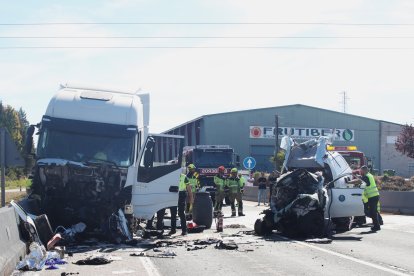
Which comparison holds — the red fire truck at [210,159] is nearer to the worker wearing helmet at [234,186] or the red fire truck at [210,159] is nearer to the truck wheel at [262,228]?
the worker wearing helmet at [234,186]

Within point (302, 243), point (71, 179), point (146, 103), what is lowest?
point (302, 243)

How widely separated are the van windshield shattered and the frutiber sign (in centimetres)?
5202

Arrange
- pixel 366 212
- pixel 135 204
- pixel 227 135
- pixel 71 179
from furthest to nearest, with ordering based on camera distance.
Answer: pixel 227 135, pixel 366 212, pixel 135 204, pixel 71 179

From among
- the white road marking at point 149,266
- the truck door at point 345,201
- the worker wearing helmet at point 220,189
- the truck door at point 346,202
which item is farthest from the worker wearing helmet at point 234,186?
the white road marking at point 149,266

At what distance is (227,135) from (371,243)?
51.3 m

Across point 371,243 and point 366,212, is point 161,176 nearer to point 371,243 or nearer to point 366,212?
point 371,243

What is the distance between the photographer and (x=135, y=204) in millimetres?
15203

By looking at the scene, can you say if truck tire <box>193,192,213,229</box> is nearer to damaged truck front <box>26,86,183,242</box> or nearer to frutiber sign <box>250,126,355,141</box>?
damaged truck front <box>26,86,183,242</box>

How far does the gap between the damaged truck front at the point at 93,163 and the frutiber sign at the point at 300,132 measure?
51.4m

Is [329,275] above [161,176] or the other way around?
the other way around

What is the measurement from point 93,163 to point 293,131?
54441mm

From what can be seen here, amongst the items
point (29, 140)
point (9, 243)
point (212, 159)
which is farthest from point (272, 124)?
point (9, 243)

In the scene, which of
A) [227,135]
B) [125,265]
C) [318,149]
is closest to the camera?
A: [125,265]

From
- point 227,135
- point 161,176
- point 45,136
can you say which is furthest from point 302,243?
point 227,135
